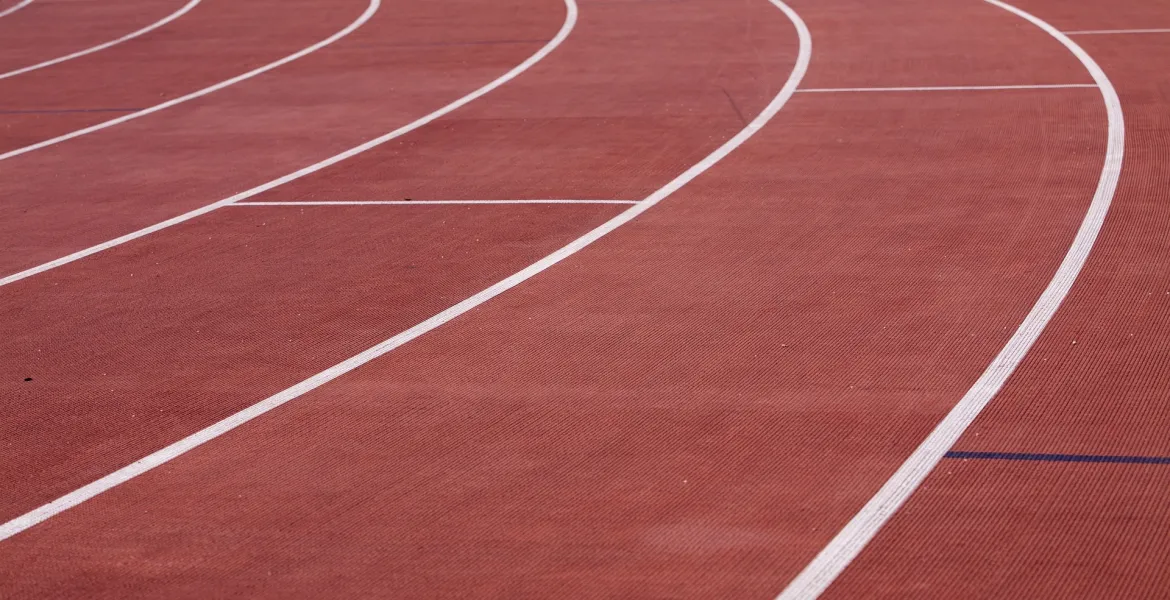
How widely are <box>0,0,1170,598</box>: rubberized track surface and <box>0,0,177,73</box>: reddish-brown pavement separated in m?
4.28

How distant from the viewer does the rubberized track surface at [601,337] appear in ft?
18.5

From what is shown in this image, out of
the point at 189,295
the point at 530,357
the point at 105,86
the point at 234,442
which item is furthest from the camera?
the point at 105,86

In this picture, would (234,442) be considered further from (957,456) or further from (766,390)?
(957,456)

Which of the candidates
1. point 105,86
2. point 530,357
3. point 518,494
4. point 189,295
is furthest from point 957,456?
point 105,86

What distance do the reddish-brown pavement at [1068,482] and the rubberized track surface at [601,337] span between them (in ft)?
0.06

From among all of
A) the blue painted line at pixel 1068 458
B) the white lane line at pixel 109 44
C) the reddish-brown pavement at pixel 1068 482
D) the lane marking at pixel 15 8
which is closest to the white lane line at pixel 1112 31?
the reddish-brown pavement at pixel 1068 482

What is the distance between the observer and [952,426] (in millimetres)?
6469

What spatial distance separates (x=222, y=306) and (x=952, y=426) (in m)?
4.45

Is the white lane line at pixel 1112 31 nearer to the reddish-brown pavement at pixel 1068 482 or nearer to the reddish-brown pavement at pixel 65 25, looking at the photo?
the reddish-brown pavement at pixel 1068 482

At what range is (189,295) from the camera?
8766 mm

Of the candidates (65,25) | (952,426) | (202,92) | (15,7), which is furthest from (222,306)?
(15,7)

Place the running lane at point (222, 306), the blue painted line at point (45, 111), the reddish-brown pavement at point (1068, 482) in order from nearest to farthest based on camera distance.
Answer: the reddish-brown pavement at point (1068, 482)
the running lane at point (222, 306)
the blue painted line at point (45, 111)

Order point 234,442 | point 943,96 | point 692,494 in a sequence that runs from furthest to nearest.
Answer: point 943,96 < point 234,442 < point 692,494

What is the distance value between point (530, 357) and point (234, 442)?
1.66 metres
